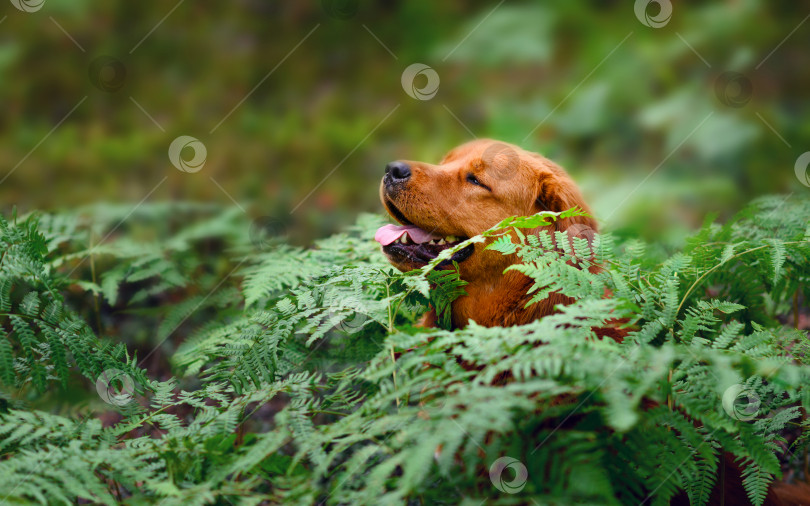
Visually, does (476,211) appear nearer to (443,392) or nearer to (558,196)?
(558,196)

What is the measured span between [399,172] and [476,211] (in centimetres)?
41

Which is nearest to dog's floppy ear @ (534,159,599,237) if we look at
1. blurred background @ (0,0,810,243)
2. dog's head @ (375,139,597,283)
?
dog's head @ (375,139,597,283)

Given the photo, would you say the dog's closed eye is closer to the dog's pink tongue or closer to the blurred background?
the dog's pink tongue

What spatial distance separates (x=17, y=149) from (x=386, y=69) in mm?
4557

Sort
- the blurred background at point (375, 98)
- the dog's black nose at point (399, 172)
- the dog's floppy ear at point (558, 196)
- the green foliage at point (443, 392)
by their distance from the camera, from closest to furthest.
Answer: the green foliage at point (443, 392)
the dog's floppy ear at point (558, 196)
the dog's black nose at point (399, 172)
the blurred background at point (375, 98)

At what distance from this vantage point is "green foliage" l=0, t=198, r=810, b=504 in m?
1.55

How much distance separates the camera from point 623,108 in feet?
21.4

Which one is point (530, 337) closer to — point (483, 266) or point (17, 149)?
point (483, 266)

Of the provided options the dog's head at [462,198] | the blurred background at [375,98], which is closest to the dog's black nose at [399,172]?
the dog's head at [462,198]

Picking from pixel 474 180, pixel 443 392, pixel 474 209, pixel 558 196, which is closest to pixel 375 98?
pixel 474 180

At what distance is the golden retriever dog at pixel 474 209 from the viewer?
2793mm

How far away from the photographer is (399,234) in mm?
2938

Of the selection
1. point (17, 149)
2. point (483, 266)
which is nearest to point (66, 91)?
point (17, 149)

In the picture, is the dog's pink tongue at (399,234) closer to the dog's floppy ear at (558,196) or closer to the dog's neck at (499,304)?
the dog's neck at (499,304)
